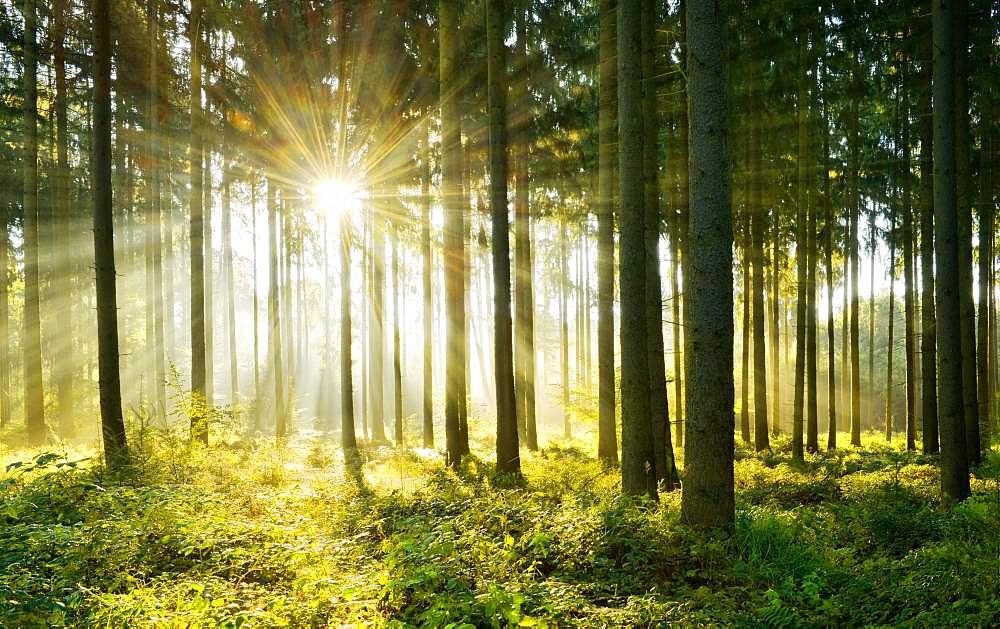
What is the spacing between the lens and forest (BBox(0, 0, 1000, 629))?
480 centimetres

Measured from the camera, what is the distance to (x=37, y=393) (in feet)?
46.6

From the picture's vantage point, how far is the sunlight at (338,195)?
669 inches

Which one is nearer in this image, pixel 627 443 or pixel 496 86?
pixel 627 443

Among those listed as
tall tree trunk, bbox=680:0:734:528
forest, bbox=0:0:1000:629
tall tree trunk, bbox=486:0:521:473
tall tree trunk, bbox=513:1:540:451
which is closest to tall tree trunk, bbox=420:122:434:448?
forest, bbox=0:0:1000:629

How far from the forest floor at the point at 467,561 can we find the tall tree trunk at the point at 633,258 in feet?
2.47

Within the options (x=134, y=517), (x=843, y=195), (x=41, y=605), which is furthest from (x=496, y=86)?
(x=843, y=195)

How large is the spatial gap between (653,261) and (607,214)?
2446mm

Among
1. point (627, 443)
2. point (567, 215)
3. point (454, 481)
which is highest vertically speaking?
point (567, 215)

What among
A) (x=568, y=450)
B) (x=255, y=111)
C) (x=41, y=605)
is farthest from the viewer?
(x=568, y=450)

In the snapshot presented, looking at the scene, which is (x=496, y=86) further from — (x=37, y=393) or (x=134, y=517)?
(x=37, y=393)

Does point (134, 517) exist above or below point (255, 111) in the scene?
below

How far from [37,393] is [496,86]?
14.3m

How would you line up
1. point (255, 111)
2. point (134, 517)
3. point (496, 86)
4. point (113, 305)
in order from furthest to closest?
point (255, 111) → point (496, 86) → point (113, 305) → point (134, 517)

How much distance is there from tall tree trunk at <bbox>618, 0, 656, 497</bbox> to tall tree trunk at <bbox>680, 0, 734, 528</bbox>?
1.48 m
